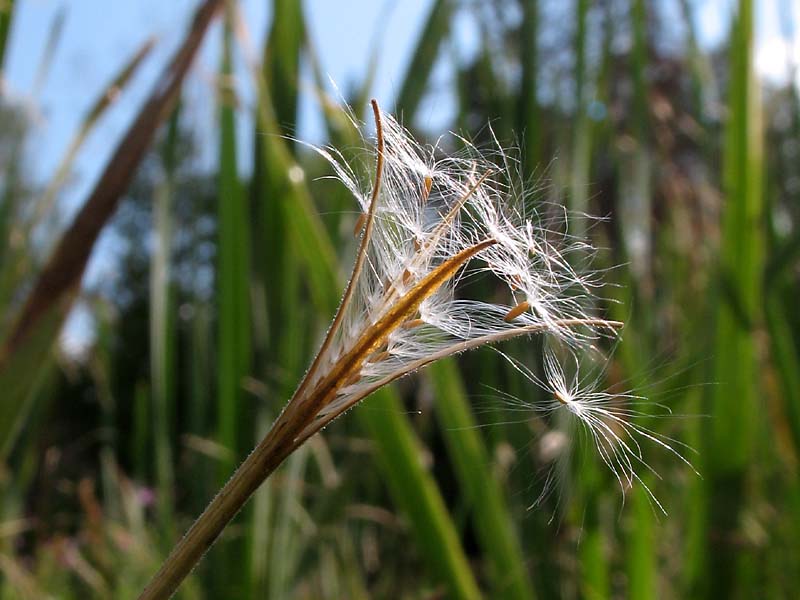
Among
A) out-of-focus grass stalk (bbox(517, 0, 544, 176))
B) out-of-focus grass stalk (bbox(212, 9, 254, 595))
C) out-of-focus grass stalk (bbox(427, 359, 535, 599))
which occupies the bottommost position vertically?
out-of-focus grass stalk (bbox(427, 359, 535, 599))

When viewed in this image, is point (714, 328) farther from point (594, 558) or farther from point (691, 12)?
point (691, 12)

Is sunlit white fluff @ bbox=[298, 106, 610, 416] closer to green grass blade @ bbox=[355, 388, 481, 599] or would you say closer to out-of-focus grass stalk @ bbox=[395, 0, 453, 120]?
green grass blade @ bbox=[355, 388, 481, 599]

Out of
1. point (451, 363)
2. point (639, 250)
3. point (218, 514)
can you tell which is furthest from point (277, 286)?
point (218, 514)

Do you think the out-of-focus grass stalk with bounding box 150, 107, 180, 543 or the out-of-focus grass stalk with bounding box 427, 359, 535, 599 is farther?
the out-of-focus grass stalk with bounding box 150, 107, 180, 543

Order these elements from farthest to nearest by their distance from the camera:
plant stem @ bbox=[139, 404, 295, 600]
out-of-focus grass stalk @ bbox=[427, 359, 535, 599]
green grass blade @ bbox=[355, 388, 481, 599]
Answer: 1. out-of-focus grass stalk @ bbox=[427, 359, 535, 599]
2. green grass blade @ bbox=[355, 388, 481, 599]
3. plant stem @ bbox=[139, 404, 295, 600]

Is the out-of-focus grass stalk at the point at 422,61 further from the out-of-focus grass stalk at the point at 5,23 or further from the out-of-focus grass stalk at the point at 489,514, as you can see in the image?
the out-of-focus grass stalk at the point at 5,23

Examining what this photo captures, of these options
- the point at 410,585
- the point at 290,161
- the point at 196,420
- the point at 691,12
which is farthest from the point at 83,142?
the point at 410,585

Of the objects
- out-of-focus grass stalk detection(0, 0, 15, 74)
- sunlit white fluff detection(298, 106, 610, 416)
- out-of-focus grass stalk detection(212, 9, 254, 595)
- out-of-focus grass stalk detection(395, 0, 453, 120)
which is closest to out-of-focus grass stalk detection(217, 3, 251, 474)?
out-of-focus grass stalk detection(212, 9, 254, 595)

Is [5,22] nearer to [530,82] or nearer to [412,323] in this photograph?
[412,323]
